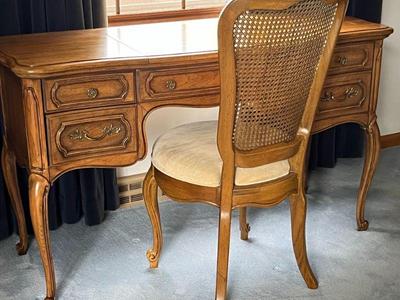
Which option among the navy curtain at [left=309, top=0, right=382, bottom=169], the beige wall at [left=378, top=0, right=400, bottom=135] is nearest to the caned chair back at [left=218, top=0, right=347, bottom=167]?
the navy curtain at [left=309, top=0, right=382, bottom=169]

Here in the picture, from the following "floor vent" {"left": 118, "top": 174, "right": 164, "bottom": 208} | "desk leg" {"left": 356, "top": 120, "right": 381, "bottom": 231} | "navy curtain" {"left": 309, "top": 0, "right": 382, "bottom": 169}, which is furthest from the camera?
"navy curtain" {"left": 309, "top": 0, "right": 382, "bottom": 169}

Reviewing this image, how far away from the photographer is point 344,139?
371 centimetres

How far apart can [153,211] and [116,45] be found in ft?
2.06

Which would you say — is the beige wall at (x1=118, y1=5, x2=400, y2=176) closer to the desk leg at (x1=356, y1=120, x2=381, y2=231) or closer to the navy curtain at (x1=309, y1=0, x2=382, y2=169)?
the navy curtain at (x1=309, y1=0, x2=382, y2=169)

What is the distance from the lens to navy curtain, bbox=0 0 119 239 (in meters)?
2.66

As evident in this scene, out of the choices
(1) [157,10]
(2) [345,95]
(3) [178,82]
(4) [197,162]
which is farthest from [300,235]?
(1) [157,10]

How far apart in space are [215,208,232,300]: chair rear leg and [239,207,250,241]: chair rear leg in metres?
0.51

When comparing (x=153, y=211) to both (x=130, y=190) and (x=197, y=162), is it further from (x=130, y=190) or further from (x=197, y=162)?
(x=130, y=190)

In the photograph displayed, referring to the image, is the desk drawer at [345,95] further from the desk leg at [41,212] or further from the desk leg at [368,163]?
the desk leg at [41,212]

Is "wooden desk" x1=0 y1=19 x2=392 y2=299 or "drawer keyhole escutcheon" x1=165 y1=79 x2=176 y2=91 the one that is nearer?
"wooden desk" x1=0 y1=19 x2=392 y2=299

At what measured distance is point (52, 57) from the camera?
7.38ft

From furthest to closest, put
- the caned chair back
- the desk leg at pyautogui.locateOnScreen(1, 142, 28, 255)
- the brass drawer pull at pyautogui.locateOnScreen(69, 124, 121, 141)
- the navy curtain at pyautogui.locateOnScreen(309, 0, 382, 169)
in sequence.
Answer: the navy curtain at pyautogui.locateOnScreen(309, 0, 382, 169)
the desk leg at pyautogui.locateOnScreen(1, 142, 28, 255)
the brass drawer pull at pyautogui.locateOnScreen(69, 124, 121, 141)
the caned chair back

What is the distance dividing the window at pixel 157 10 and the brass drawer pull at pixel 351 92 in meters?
0.83

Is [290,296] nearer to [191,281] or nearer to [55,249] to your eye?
[191,281]
